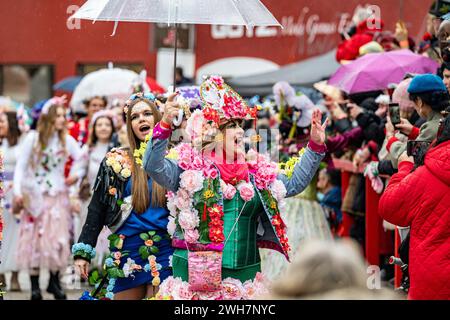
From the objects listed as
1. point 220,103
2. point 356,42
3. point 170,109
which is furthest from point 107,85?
point 170,109

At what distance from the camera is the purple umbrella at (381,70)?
10414 mm

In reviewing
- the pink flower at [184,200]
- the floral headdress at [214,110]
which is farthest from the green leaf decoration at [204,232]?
the floral headdress at [214,110]

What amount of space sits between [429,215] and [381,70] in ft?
15.6

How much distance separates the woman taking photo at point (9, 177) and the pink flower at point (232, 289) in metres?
6.65

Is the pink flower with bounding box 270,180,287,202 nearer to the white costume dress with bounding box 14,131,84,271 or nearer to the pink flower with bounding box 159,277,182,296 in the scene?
the pink flower with bounding box 159,277,182,296

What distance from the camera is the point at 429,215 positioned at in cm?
604

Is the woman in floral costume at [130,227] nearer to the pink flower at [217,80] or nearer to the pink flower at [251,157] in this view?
the pink flower at [251,157]

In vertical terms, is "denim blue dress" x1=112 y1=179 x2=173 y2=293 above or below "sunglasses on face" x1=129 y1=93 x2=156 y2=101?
below

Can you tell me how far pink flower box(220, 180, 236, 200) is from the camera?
5.88 meters

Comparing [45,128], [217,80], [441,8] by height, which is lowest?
[45,128]

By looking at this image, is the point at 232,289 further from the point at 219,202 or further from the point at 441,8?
the point at 441,8

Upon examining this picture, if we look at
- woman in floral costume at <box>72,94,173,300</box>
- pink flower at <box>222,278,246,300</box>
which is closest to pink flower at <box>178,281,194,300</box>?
pink flower at <box>222,278,246,300</box>
